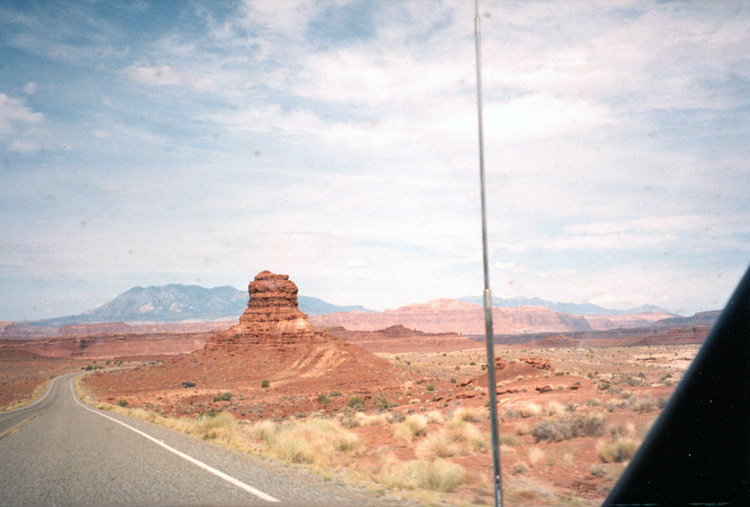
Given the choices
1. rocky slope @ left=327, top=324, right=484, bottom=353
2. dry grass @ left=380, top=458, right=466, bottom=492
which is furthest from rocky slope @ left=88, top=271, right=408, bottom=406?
rocky slope @ left=327, top=324, right=484, bottom=353

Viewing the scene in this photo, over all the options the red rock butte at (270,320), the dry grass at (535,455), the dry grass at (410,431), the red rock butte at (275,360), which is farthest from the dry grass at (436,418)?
the red rock butte at (270,320)

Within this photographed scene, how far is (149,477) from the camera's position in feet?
29.1

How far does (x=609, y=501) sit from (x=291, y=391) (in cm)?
4605

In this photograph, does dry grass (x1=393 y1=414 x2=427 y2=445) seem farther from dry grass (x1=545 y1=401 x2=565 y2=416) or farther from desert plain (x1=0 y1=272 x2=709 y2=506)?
dry grass (x1=545 y1=401 x2=565 y2=416)

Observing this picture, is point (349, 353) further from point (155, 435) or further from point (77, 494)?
point (77, 494)

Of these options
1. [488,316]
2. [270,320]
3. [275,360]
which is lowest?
[275,360]

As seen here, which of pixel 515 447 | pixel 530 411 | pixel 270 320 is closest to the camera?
pixel 515 447

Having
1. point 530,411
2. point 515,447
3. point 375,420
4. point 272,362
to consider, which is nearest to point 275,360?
point 272,362

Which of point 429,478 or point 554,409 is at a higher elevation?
point 429,478

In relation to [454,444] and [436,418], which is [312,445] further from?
[436,418]

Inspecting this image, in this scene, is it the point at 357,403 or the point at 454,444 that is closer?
the point at 454,444

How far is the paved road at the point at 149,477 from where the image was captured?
7.41m

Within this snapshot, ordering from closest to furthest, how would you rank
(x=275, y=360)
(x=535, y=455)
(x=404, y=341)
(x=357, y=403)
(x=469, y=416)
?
(x=535, y=455)
(x=469, y=416)
(x=357, y=403)
(x=275, y=360)
(x=404, y=341)

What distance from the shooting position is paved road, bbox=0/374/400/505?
24.3ft
